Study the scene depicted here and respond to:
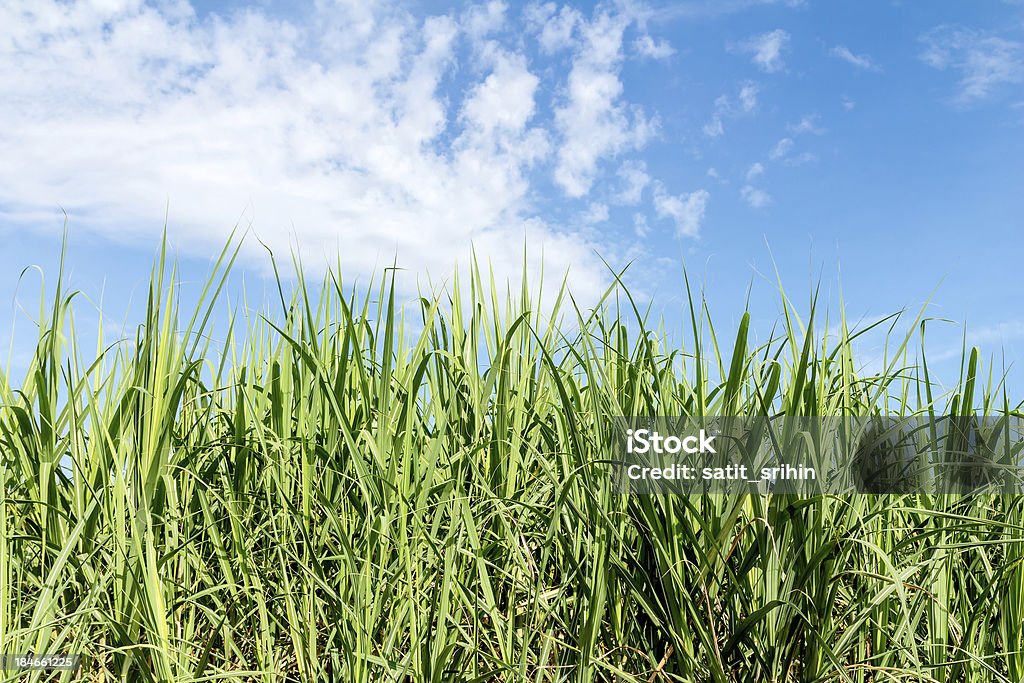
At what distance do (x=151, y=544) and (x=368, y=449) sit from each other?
56 centimetres

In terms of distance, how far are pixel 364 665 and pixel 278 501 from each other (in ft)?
1.91

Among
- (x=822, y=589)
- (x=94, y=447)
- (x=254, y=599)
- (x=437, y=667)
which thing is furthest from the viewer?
(x=94, y=447)

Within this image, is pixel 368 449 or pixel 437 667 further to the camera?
pixel 368 449

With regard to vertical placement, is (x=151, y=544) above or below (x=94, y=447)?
below

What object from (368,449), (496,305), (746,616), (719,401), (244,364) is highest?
(496,305)

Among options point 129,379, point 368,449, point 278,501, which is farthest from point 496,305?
point 129,379

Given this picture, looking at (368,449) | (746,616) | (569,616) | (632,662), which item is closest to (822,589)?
(746,616)

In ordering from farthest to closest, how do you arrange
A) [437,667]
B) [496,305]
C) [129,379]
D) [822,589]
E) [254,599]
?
[496,305] → [129,379] → [254,599] → [437,667] → [822,589]

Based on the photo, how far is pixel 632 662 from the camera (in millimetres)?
1893

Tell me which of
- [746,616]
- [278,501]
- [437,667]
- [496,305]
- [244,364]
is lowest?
[437,667]

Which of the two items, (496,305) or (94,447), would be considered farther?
(496,305)

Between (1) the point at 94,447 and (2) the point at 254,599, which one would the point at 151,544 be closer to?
(2) the point at 254,599

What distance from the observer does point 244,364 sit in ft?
9.42

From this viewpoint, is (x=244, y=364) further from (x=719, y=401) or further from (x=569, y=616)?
(x=719, y=401)
